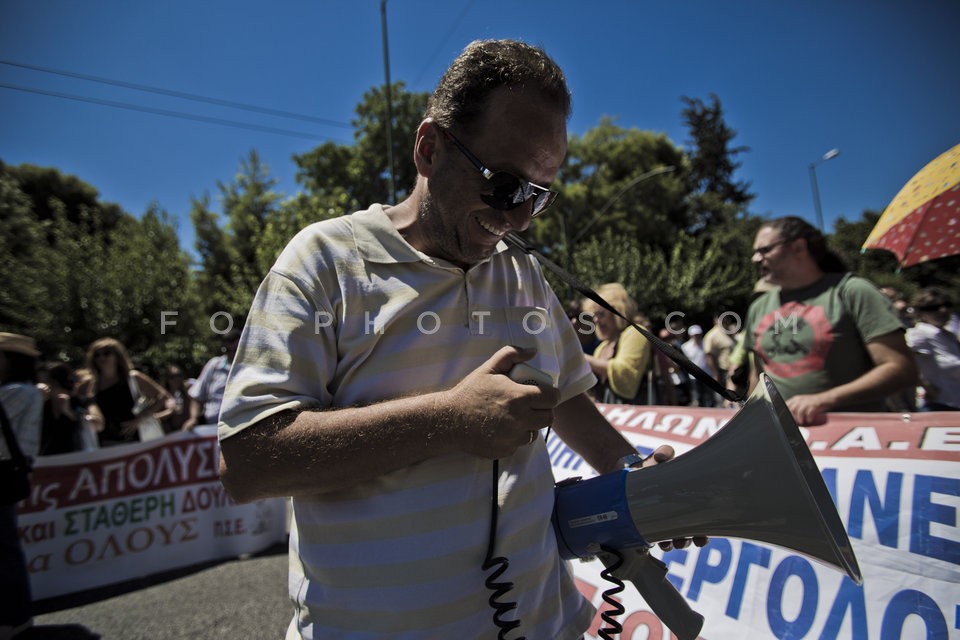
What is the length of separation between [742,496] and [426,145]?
1.00m

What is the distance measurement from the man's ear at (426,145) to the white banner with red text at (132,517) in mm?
4733

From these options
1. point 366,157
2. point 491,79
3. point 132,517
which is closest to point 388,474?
point 491,79

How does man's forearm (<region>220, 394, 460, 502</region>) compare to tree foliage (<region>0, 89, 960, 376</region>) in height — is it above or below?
below

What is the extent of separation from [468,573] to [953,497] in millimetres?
1517

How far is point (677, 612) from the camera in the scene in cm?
110

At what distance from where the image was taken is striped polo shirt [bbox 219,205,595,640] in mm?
963

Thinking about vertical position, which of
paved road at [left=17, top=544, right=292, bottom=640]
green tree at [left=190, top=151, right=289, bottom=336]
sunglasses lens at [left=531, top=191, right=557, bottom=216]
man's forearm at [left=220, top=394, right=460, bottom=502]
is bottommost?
paved road at [left=17, top=544, right=292, bottom=640]

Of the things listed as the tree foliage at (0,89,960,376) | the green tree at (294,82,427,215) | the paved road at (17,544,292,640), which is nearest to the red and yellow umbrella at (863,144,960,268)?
the paved road at (17,544,292,640)

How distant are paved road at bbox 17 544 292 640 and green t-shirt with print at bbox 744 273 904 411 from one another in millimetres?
3272

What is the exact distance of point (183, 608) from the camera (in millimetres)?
3738

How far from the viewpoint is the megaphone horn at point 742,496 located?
36.6 inches

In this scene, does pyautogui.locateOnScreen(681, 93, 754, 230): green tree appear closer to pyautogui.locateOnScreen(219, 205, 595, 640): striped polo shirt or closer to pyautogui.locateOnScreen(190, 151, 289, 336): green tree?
pyautogui.locateOnScreen(190, 151, 289, 336): green tree

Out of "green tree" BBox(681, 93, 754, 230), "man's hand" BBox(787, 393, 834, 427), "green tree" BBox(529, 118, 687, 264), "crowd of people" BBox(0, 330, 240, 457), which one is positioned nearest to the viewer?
"man's hand" BBox(787, 393, 834, 427)

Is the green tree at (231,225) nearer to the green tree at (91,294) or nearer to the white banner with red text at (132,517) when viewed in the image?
the green tree at (91,294)
